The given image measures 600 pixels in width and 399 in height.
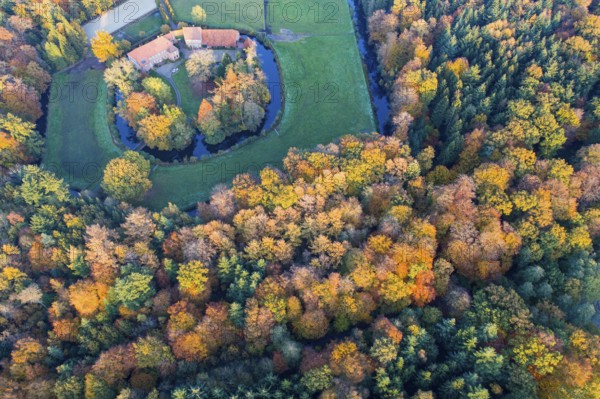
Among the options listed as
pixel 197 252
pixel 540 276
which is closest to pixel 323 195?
pixel 197 252

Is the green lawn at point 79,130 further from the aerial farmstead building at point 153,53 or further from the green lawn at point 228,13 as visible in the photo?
the green lawn at point 228,13

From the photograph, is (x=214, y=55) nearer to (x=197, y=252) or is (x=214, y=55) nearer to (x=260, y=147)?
(x=260, y=147)

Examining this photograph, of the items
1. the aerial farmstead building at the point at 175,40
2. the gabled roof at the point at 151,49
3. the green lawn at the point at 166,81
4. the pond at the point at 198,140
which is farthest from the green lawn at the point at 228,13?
the pond at the point at 198,140

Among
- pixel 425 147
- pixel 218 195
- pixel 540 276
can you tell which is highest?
pixel 218 195

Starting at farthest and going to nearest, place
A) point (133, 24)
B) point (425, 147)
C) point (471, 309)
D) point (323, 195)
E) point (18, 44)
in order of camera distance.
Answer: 1. point (133, 24)
2. point (18, 44)
3. point (425, 147)
4. point (323, 195)
5. point (471, 309)

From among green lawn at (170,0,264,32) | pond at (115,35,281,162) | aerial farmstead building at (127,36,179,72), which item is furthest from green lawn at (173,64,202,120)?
green lawn at (170,0,264,32)

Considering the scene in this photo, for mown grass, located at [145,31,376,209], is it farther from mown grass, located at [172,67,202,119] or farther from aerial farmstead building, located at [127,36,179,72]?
aerial farmstead building, located at [127,36,179,72]

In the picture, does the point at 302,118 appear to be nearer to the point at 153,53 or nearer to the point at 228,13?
the point at 153,53
